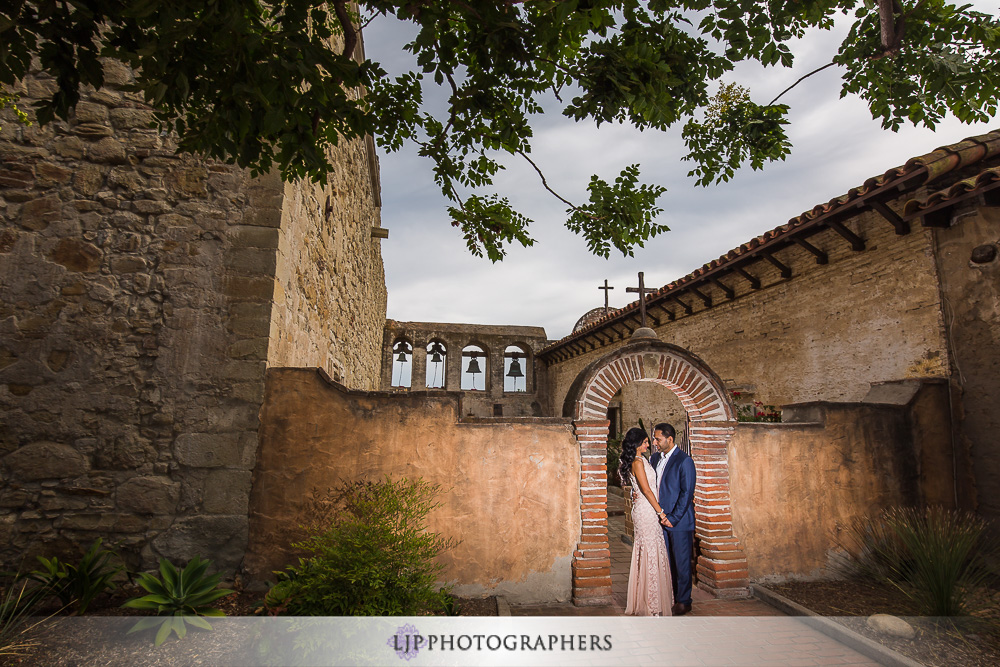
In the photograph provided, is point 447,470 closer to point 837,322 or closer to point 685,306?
point 837,322

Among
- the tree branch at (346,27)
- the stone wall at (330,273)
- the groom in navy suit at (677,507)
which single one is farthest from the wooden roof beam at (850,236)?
the stone wall at (330,273)

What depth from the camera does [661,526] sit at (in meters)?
4.61

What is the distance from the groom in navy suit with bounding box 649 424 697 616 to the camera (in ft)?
15.0

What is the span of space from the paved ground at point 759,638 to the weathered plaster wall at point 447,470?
27 centimetres

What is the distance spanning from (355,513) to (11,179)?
13.3 ft

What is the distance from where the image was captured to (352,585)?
11.3ft

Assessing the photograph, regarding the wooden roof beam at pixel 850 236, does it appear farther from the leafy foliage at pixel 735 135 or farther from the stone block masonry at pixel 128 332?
the stone block masonry at pixel 128 332

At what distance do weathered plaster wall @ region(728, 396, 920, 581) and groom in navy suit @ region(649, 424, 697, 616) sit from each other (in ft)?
3.07

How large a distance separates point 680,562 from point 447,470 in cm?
231

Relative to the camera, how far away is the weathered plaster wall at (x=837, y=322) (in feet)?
18.7

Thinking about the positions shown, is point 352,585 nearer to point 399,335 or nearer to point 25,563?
point 25,563

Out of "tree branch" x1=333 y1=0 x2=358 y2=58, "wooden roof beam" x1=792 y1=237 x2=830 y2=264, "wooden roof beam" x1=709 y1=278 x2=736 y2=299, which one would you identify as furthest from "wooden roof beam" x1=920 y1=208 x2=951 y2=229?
"tree branch" x1=333 y1=0 x2=358 y2=58

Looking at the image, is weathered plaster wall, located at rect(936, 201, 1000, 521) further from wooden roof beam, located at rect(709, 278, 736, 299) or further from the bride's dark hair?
the bride's dark hair

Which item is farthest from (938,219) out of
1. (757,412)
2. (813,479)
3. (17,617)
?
(17,617)
